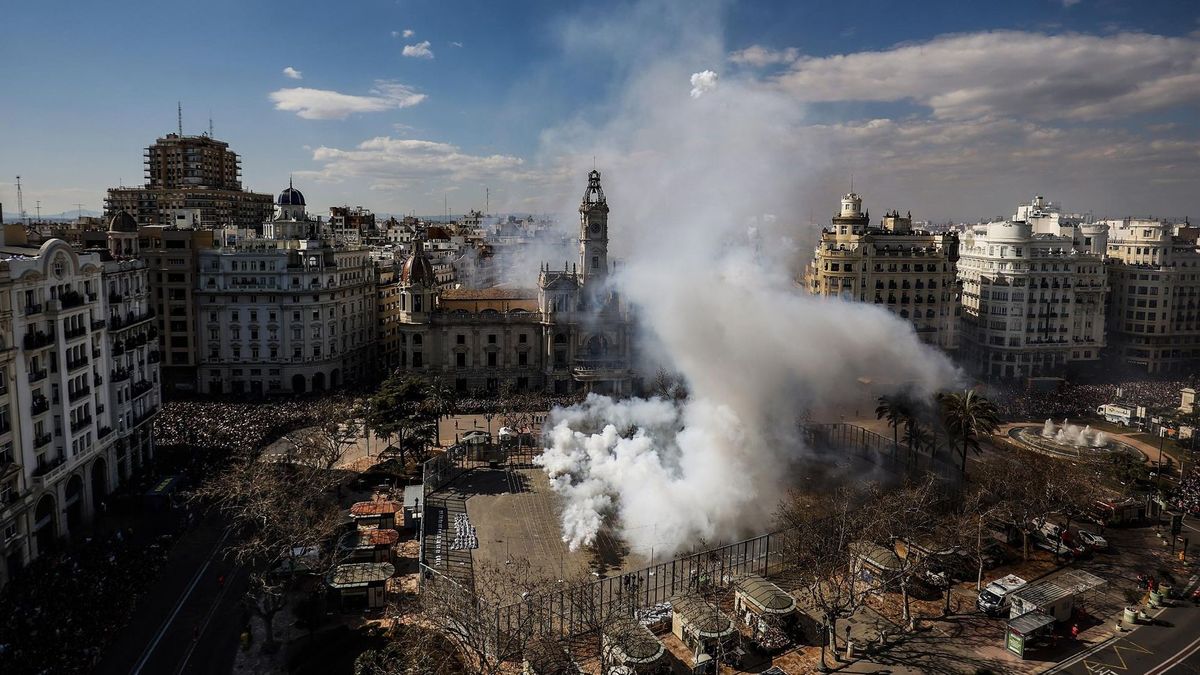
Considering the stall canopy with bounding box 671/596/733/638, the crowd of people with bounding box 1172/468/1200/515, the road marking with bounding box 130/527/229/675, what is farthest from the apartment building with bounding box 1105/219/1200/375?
the road marking with bounding box 130/527/229/675

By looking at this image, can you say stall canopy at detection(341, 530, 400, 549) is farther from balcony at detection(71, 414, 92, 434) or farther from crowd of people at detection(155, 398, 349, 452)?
crowd of people at detection(155, 398, 349, 452)

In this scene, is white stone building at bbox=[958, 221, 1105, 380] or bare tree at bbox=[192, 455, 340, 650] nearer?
bare tree at bbox=[192, 455, 340, 650]

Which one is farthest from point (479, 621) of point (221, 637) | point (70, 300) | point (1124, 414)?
point (1124, 414)

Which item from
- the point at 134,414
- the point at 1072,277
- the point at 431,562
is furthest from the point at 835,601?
the point at 1072,277

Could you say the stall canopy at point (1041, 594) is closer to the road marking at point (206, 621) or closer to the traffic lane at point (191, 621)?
the road marking at point (206, 621)

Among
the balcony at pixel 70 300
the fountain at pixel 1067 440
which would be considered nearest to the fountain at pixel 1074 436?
the fountain at pixel 1067 440

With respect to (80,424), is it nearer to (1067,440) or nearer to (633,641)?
(633,641)
